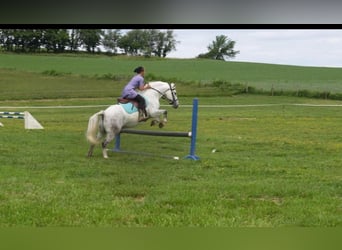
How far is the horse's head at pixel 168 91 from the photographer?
355cm

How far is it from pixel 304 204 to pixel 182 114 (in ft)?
3.15

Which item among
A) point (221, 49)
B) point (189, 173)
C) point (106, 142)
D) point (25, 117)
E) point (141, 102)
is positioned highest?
point (221, 49)

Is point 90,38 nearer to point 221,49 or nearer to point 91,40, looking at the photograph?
point 91,40

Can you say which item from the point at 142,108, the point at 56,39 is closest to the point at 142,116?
the point at 142,108

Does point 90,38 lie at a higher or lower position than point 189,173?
higher

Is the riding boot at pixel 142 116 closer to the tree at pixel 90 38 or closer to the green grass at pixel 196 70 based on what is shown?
the green grass at pixel 196 70

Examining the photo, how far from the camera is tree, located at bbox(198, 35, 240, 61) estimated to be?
3455 millimetres

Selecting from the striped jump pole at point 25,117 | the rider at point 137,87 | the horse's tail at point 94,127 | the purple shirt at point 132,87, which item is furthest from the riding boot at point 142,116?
the striped jump pole at point 25,117

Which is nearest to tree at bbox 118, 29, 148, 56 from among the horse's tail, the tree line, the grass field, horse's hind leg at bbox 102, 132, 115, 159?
the tree line

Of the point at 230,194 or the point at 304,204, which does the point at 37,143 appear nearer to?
the point at 230,194

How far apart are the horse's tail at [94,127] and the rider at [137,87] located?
0.20 m

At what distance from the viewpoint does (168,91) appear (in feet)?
11.7

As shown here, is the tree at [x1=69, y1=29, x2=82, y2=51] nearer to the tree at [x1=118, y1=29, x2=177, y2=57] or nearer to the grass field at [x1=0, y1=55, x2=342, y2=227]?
the grass field at [x1=0, y1=55, x2=342, y2=227]

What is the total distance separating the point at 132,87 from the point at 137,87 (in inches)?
1.3
